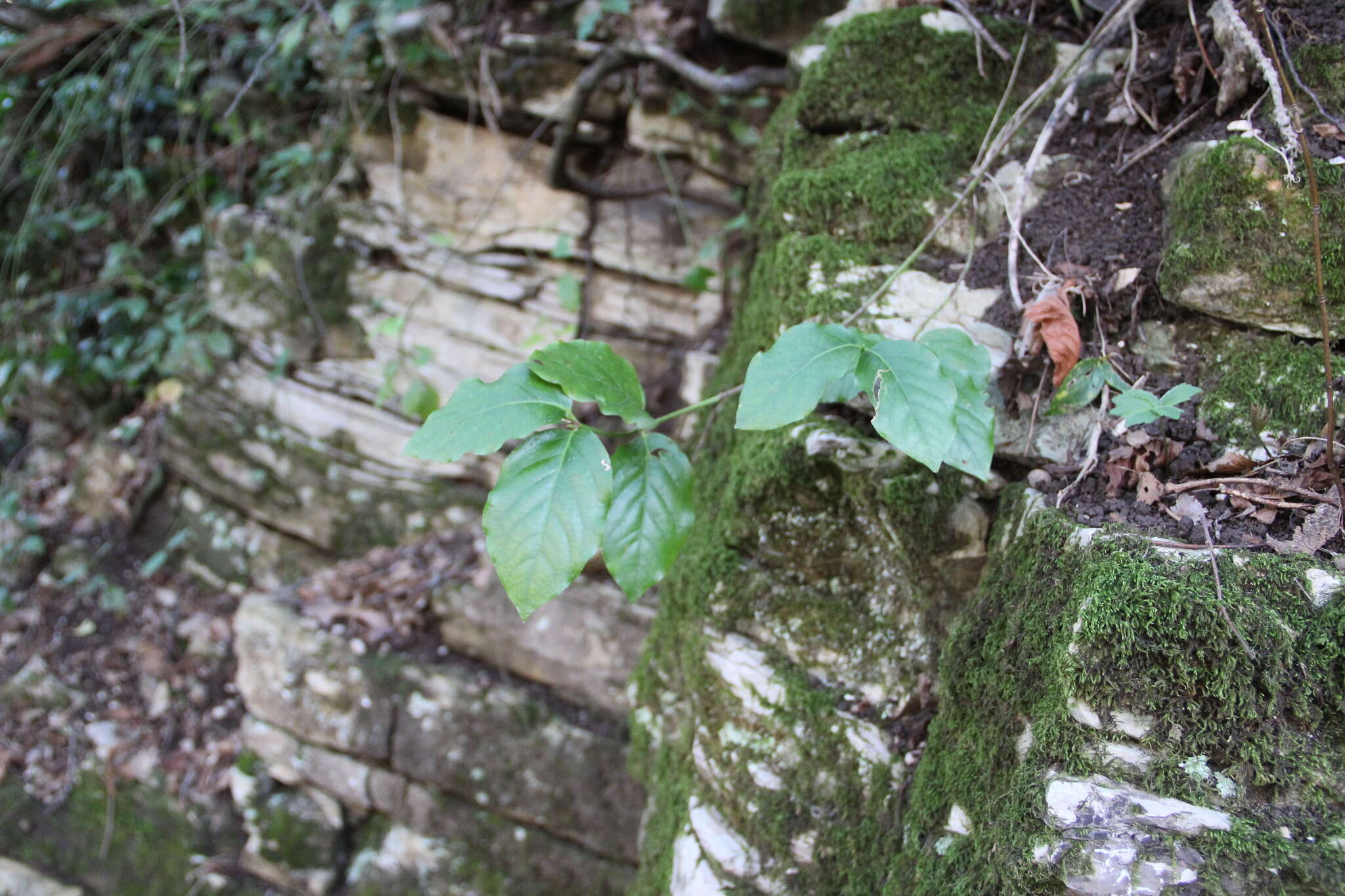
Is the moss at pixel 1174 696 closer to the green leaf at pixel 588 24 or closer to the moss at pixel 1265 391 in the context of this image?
the moss at pixel 1265 391

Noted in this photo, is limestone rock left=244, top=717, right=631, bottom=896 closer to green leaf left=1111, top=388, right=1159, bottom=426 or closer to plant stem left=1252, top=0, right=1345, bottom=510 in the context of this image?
green leaf left=1111, top=388, right=1159, bottom=426

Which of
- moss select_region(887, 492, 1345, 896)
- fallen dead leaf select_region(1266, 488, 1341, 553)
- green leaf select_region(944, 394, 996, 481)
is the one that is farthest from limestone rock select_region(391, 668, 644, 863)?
fallen dead leaf select_region(1266, 488, 1341, 553)

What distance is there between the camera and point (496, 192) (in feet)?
12.7

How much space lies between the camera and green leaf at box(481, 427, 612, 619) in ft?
4.17

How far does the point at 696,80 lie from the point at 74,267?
14.1 ft

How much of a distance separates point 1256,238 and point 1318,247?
196 millimetres

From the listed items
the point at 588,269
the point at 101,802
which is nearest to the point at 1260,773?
the point at 588,269

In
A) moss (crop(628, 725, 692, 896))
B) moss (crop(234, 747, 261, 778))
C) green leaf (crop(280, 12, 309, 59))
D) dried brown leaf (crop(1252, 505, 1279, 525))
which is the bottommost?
moss (crop(234, 747, 261, 778))

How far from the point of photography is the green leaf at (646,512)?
1.48 m

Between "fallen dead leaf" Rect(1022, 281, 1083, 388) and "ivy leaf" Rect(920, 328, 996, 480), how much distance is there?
208 millimetres

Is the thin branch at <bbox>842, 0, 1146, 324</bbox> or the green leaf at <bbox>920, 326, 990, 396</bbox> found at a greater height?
the thin branch at <bbox>842, 0, 1146, 324</bbox>

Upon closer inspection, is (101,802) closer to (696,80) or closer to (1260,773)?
(696,80)

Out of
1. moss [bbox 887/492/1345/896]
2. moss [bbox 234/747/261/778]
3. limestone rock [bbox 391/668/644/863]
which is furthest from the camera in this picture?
moss [bbox 234/747/261/778]

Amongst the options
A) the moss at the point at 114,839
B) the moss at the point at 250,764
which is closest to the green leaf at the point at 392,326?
the moss at the point at 250,764
